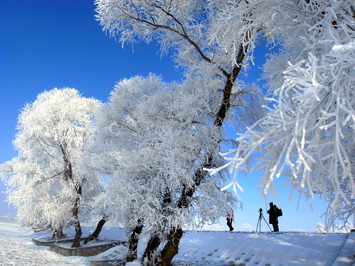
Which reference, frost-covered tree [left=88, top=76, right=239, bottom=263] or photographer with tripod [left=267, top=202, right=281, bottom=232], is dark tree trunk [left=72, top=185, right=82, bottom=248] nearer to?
frost-covered tree [left=88, top=76, right=239, bottom=263]

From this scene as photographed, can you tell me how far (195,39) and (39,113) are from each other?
998 cm

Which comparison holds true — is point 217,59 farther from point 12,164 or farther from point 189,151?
point 12,164

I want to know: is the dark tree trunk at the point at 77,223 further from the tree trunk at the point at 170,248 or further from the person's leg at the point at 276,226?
the person's leg at the point at 276,226

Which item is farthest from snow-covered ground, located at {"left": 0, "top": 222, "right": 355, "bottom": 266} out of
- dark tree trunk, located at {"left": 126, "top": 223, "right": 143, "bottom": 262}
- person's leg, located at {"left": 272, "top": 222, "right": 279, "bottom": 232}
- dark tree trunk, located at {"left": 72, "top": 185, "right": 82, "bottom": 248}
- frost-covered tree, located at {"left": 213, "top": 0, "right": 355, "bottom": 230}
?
frost-covered tree, located at {"left": 213, "top": 0, "right": 355, "bottom": 230}

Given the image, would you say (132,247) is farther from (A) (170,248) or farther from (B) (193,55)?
(B) (193,55)

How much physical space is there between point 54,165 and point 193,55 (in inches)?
437

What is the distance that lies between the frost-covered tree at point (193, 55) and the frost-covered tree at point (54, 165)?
6.92 meters

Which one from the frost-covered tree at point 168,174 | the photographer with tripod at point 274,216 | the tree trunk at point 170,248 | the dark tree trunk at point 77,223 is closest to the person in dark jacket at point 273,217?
the photographer with tripod at point 274,216

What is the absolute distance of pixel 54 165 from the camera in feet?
54.3

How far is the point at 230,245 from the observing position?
10281 mm

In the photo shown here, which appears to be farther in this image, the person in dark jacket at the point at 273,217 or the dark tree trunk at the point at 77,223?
the dark tree trunk at the point at 77,223

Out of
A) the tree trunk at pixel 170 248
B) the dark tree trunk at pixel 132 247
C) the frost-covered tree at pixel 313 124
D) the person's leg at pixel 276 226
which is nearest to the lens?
the frost-covered tree at pixel 313 124

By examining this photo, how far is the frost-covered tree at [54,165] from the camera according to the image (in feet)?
48.0

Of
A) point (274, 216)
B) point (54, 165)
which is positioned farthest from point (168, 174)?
point (54, 165)
